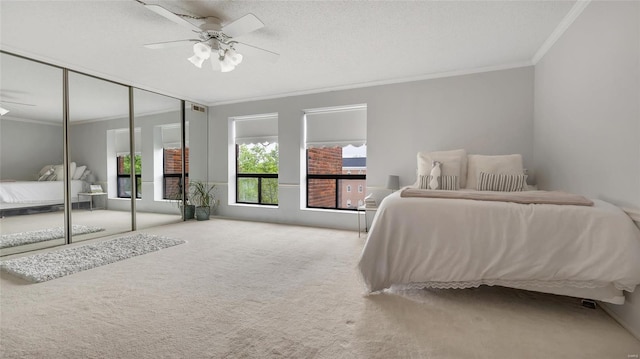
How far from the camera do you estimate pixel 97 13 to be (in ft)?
7.85

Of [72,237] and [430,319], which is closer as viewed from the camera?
[430,319]

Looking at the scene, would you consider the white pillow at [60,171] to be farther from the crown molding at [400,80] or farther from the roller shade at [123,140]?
the crown molding at [400,80]

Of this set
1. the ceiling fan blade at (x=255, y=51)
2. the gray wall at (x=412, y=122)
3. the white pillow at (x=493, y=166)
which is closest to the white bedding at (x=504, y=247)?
the white pillow at (x=493, y=166)

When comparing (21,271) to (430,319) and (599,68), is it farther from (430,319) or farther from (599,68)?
(599,68)

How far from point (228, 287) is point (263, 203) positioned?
10.7ft

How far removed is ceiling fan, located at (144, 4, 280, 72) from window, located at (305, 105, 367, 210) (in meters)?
1.92

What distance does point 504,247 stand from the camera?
178 centimetres

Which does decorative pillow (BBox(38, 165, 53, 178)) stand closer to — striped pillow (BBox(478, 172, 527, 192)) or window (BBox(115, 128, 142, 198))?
window (BBox(115, 128, 142, 198))

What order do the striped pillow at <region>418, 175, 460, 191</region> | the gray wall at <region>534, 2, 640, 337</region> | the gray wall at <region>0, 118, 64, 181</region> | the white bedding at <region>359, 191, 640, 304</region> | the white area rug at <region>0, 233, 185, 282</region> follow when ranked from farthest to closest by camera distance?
1. the striped pillow at <region>418, 175, 460, 191</region>
2. the gray wall at <region>0, 118, 64, 181</region>
3. the white area rug at <region>0, 233, 185, 282</region>
4. the gray wall at <region>534, 2, 640, 337</region>
5. the white bedding at <region>359, 191, 640, 304</region>

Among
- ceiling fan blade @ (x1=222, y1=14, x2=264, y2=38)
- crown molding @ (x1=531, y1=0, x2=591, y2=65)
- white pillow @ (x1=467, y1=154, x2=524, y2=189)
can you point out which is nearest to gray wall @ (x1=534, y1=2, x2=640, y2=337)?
crown molding @ (x1=531, y1=0, x2=591, y2=65)

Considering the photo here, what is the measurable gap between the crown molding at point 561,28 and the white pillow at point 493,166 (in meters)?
1.21

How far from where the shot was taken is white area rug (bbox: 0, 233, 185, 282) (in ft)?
8.09

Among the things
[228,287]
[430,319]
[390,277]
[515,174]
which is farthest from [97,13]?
[515,174]

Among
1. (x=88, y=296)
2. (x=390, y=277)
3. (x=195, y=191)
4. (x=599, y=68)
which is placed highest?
(x=599, y=68)
